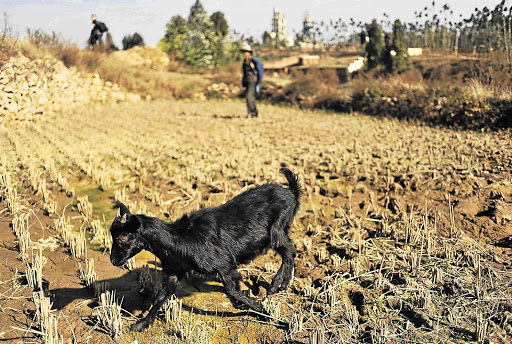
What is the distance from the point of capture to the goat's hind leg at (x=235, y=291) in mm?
3691

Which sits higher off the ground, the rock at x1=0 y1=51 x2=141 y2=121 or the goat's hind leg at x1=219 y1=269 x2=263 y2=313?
the rock at x1=0 y1=51 x2=141 y2=121

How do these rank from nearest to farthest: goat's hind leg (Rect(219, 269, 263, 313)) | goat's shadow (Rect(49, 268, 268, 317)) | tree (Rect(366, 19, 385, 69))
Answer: goat's hind leg (Rect(219, 269, 263, 313))
goat's shadow (Rect(49, 268, 268, 317))
tree (Rect(366, 19, 385, 69))

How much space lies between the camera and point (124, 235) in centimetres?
351

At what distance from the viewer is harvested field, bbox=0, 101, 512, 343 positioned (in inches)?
138

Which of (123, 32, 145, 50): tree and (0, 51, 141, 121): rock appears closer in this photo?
(0, 51, 141, 121): rock

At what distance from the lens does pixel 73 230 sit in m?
5.64

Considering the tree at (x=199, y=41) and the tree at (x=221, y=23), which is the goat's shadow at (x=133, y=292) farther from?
the tree at (x=221, y=23)

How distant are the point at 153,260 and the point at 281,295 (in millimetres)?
1764

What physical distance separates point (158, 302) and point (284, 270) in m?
1.37

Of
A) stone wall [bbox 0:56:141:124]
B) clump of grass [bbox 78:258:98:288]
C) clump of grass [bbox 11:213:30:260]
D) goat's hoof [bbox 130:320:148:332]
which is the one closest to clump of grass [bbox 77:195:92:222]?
clump of grass [bbox 11:213:30:260]

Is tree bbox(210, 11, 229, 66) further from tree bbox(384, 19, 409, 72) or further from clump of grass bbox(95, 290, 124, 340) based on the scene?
clump of grass bbox(95, 290, 124, 340)

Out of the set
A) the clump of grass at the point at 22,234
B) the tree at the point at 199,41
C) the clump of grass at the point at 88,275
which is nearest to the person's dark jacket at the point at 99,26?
the tree at the point at 199,41

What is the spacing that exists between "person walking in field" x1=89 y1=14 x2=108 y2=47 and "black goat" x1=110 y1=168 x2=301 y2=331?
2124cm

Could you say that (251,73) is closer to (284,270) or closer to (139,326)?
(284,270)
